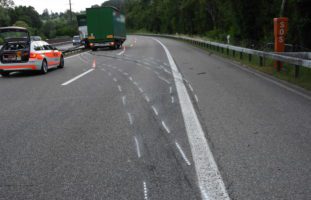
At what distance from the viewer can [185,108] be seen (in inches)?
309

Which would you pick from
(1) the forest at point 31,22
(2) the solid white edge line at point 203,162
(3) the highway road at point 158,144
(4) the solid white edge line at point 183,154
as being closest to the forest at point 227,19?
(3) the highway road at point 158,144

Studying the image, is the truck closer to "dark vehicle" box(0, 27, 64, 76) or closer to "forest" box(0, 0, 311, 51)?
"forest" box(0, 0, 311, 51)

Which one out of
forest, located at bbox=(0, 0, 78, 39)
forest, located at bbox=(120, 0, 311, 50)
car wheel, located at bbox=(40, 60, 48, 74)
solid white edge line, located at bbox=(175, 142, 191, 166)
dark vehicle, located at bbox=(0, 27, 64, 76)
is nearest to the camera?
solid white edge line, located at bbox=(175, 142, 191, 166)

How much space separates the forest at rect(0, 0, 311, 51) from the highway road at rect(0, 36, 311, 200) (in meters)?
10.1

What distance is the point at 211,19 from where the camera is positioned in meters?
74.0

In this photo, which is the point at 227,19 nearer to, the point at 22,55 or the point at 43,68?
the point at 43,68

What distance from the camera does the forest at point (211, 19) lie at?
782 inches

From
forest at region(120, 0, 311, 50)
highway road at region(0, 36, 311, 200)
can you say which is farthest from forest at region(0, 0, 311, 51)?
highway road at region(0, 36, 311, 200)

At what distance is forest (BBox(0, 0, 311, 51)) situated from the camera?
19.9m

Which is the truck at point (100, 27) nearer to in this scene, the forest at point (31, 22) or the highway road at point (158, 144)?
the highway road at point (158, 144)

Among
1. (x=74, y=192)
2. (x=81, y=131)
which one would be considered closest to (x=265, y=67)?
(x=81, y=131)

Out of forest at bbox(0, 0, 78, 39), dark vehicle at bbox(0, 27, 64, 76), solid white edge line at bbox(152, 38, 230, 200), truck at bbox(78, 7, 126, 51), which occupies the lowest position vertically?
solid white edge line at bbox(152, 38, 230, 200)

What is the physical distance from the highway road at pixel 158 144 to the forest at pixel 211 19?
10.1m

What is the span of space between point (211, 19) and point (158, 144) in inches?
2809
